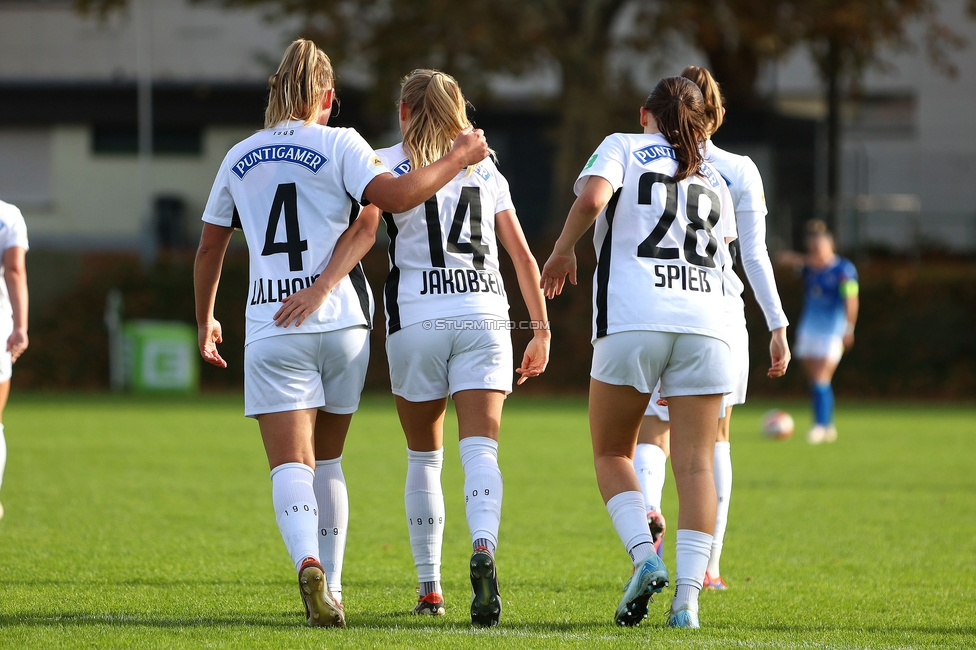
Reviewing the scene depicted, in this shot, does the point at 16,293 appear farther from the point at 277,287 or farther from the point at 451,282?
the point at 451,282

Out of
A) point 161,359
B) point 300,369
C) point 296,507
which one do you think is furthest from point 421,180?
point 161,359

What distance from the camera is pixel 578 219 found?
4.67 metres

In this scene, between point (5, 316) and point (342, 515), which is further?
point (5, 316)

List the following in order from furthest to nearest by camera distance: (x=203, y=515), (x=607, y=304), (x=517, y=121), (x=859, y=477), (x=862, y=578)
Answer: (x=517, y=121), (x=859, y=477), (x=203, y=515), (x=862, y=578), (x=607, y=304)

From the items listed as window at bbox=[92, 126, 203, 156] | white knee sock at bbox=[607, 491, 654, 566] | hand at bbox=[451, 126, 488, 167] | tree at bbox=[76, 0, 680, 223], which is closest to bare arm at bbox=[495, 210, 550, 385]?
hand at bbox=[451, 126, 488, 167]

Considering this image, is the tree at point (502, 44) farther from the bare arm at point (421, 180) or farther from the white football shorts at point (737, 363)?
the bare arm at point (421, 180)

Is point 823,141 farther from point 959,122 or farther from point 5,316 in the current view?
point 5,316

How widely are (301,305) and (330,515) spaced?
36.3 inches

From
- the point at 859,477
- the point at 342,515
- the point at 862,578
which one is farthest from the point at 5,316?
the point at 859,477

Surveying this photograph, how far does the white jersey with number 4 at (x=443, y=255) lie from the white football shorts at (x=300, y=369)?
9.1 inches

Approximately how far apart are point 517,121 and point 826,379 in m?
18.9

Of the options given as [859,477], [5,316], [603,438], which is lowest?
[859,477]

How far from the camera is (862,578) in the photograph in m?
6.16

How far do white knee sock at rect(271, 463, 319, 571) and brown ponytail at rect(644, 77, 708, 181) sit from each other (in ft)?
6.06
